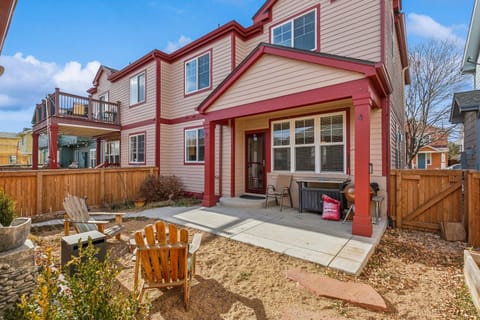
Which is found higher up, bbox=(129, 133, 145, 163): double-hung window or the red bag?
bbox=(129, 133, 145, 163): double-hung window

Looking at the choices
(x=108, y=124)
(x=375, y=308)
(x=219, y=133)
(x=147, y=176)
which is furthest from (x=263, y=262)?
(x=108, y=124)

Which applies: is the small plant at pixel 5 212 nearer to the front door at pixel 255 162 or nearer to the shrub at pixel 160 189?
the shrub at pixel 160 189

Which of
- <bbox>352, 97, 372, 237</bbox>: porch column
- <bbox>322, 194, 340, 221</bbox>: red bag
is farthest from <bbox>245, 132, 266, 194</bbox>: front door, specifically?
<bbox>352, 97, 372, 237</bbox>: porch column

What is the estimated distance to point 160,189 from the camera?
9.38m

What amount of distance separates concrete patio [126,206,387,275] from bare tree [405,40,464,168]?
12.7 meters

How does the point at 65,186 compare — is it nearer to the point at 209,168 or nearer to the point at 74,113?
the point at 209,168

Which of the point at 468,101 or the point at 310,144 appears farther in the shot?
the point at 310,144

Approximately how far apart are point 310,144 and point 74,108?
36.8ft

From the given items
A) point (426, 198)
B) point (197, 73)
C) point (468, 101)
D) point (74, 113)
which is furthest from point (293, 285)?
point (74, 113)

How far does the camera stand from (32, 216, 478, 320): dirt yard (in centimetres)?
255

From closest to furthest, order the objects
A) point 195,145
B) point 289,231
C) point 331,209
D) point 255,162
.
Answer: point 289,231
point 331,209
point 255,162
point 195,145

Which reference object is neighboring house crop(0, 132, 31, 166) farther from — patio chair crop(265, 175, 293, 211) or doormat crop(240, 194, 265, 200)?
patio chair crop(265, 175, 293, 211)

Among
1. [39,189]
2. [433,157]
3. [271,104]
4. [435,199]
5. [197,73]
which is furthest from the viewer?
[433,157]

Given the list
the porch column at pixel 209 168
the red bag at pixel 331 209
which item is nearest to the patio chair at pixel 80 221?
the porch column at pixel 209 168
